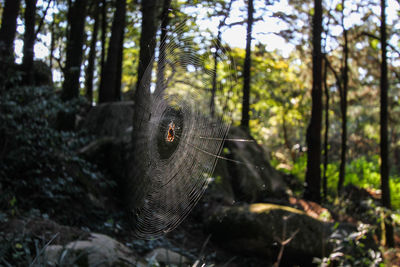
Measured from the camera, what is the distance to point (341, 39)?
10594 millimetres

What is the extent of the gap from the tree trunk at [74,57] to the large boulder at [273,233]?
296cm

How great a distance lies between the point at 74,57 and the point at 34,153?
2.30 m

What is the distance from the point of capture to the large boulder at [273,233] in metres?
5.46

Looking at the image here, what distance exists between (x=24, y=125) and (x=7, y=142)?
0.32 metres

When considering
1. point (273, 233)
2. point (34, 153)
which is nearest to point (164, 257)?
point (273, 233)

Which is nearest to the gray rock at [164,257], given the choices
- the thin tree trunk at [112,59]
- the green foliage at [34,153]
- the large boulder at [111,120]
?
the green foliage at [34,153]

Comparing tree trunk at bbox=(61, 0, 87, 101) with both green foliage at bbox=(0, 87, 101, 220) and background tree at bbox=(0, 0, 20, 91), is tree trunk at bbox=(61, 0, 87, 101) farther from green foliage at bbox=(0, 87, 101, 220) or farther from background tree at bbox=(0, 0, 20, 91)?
background tree at bbox=(0, 0, 20, 91)

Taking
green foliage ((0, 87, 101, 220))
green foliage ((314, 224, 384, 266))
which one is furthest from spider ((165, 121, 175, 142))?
green foliage ((0, 87, 101, 220))

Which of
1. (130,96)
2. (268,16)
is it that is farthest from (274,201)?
(130,96)

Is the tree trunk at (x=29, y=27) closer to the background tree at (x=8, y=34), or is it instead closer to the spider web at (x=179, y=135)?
the background tree at (x=8, y=34)

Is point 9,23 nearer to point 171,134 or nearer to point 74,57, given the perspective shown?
point 74,57

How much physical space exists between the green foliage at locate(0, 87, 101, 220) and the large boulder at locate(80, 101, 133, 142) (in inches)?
102

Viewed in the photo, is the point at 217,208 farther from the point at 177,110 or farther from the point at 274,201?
the point at 177,110

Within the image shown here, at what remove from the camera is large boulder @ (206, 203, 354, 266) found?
5.46m
